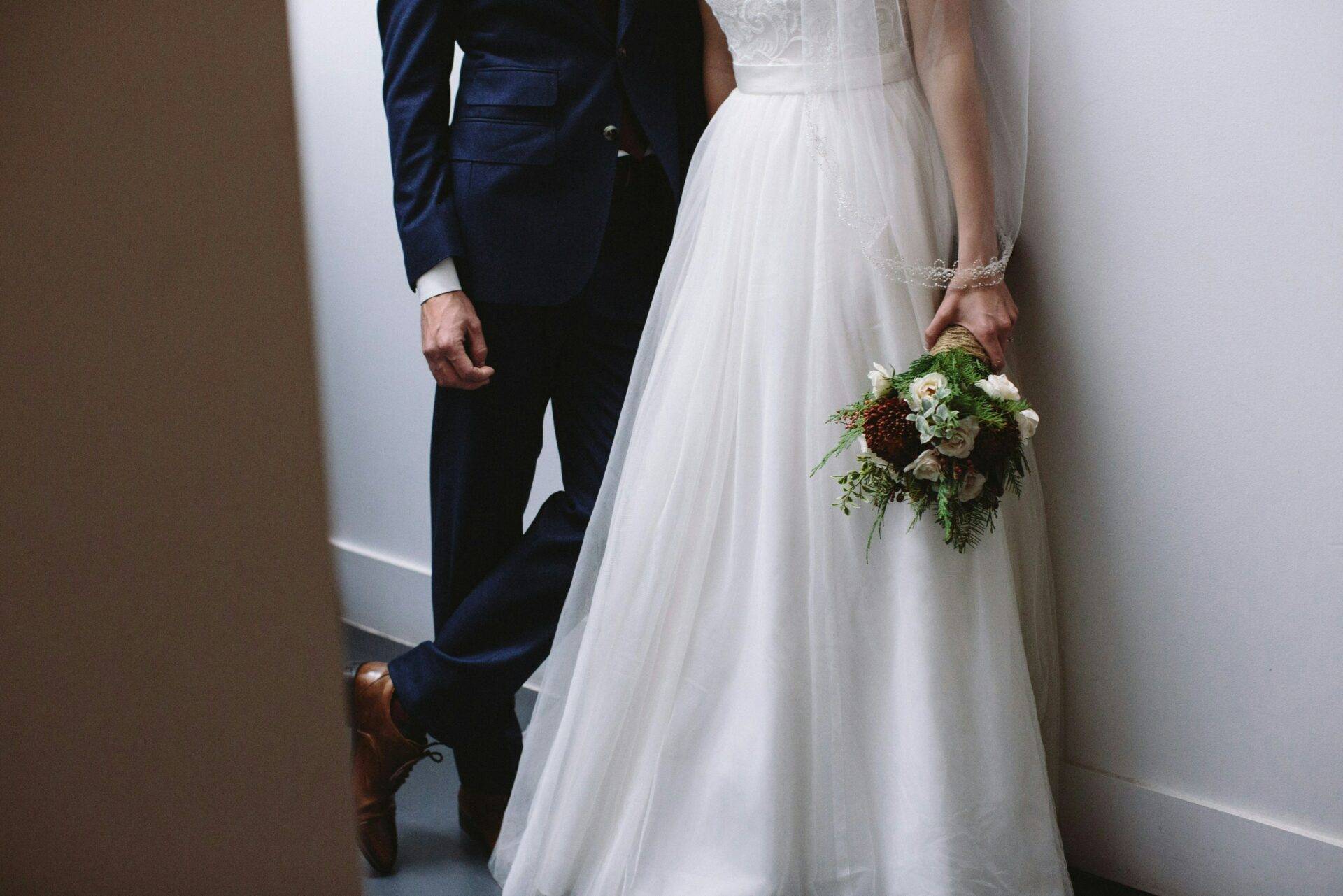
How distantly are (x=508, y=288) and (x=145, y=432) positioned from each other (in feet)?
4.36

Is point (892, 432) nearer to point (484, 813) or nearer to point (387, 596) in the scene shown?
point (484, 813)

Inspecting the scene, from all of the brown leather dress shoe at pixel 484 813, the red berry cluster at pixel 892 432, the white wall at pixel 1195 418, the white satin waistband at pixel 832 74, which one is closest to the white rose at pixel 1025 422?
the red berry cluster at pixel 892 432

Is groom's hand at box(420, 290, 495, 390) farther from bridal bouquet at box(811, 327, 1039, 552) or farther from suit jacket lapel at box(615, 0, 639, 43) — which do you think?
bridal bouquet at box(811, 327, 1039, 552)

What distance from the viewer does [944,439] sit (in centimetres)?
111

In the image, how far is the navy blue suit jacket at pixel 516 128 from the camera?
1.43m

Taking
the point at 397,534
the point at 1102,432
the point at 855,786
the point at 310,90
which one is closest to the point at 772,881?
the point at 855,786

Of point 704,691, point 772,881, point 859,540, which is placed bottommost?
point 772,881

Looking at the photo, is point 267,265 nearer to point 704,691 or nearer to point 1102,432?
point 704,691

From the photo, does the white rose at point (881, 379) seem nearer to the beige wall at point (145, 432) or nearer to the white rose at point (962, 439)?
the white rose at point (962, 439)

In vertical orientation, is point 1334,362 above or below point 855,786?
above

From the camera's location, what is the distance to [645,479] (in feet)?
4.48

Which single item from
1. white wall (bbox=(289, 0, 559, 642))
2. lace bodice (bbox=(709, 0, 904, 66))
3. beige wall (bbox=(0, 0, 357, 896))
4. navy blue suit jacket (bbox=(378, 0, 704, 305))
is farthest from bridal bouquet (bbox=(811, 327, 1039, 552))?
white wall (bbox=(289, 0, 559, 642))

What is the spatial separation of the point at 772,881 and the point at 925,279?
27.3 inches

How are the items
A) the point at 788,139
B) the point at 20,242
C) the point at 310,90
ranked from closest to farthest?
1. the point at 20,242
2. the point at 788,139
3. the point at 310,90
